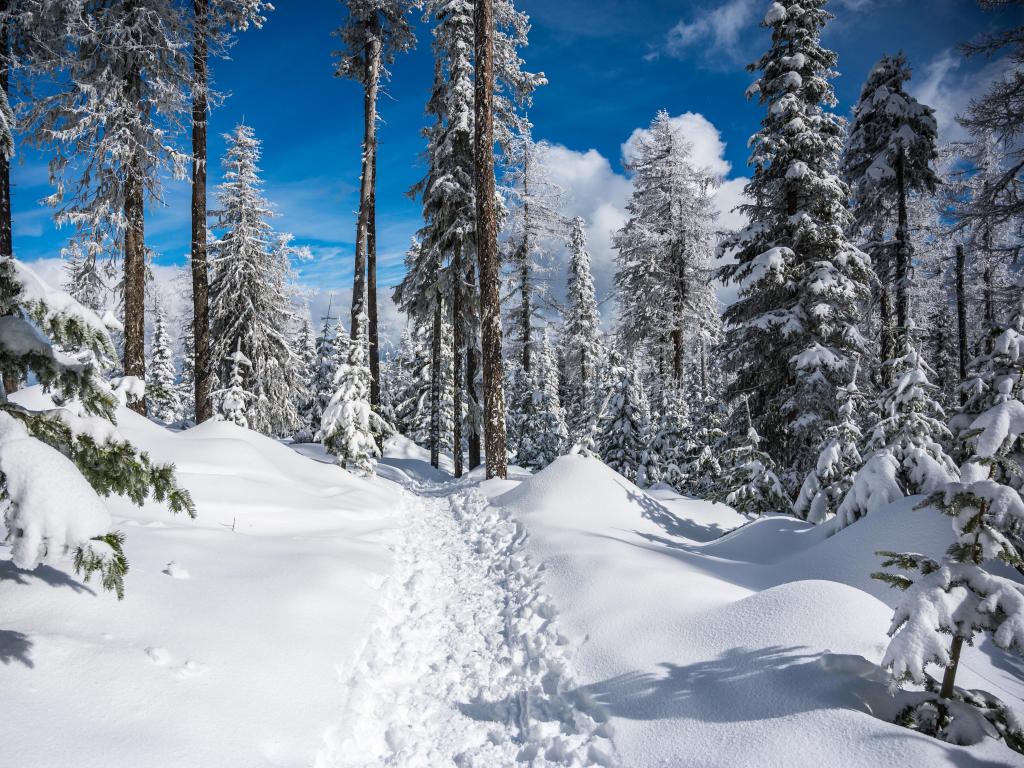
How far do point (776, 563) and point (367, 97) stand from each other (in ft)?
59.0

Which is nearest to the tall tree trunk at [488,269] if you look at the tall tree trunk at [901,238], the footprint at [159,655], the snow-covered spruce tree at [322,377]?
the footprint at [159,655]

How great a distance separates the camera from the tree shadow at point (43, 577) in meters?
3.49

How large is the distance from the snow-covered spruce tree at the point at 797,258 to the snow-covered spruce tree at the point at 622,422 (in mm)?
7995

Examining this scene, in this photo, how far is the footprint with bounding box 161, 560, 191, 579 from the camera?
178 inches

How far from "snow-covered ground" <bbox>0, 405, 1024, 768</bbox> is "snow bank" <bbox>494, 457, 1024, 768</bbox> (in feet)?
0.05

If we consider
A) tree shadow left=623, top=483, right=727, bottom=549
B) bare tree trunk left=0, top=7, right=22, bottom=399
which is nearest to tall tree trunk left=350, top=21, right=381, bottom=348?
bare tree trunk left=0, top=7, right=22, bottom=399

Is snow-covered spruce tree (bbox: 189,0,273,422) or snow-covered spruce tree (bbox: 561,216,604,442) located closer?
snow-covered spruce tree (bbox: 189,0,273,422)

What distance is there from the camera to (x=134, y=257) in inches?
419

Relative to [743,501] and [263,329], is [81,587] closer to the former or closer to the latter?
[743,501]

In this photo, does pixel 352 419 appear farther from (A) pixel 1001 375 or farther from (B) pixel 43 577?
(A) pixel 1001 375

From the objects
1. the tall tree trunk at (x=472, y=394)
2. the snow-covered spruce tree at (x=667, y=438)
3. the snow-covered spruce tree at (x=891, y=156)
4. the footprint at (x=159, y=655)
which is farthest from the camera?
the snow-covered spruce tree at (x=667, y=438)

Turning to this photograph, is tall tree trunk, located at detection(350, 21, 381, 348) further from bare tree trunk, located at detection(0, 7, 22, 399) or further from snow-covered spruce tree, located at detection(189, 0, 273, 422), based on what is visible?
bare tree trunk, located at detection(0, 7, 22, 399)

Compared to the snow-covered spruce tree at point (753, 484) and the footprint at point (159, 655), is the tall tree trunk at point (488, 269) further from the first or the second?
the footprint at point (159, 655)

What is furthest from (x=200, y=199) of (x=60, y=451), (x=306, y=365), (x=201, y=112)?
(x=306, y=365)
